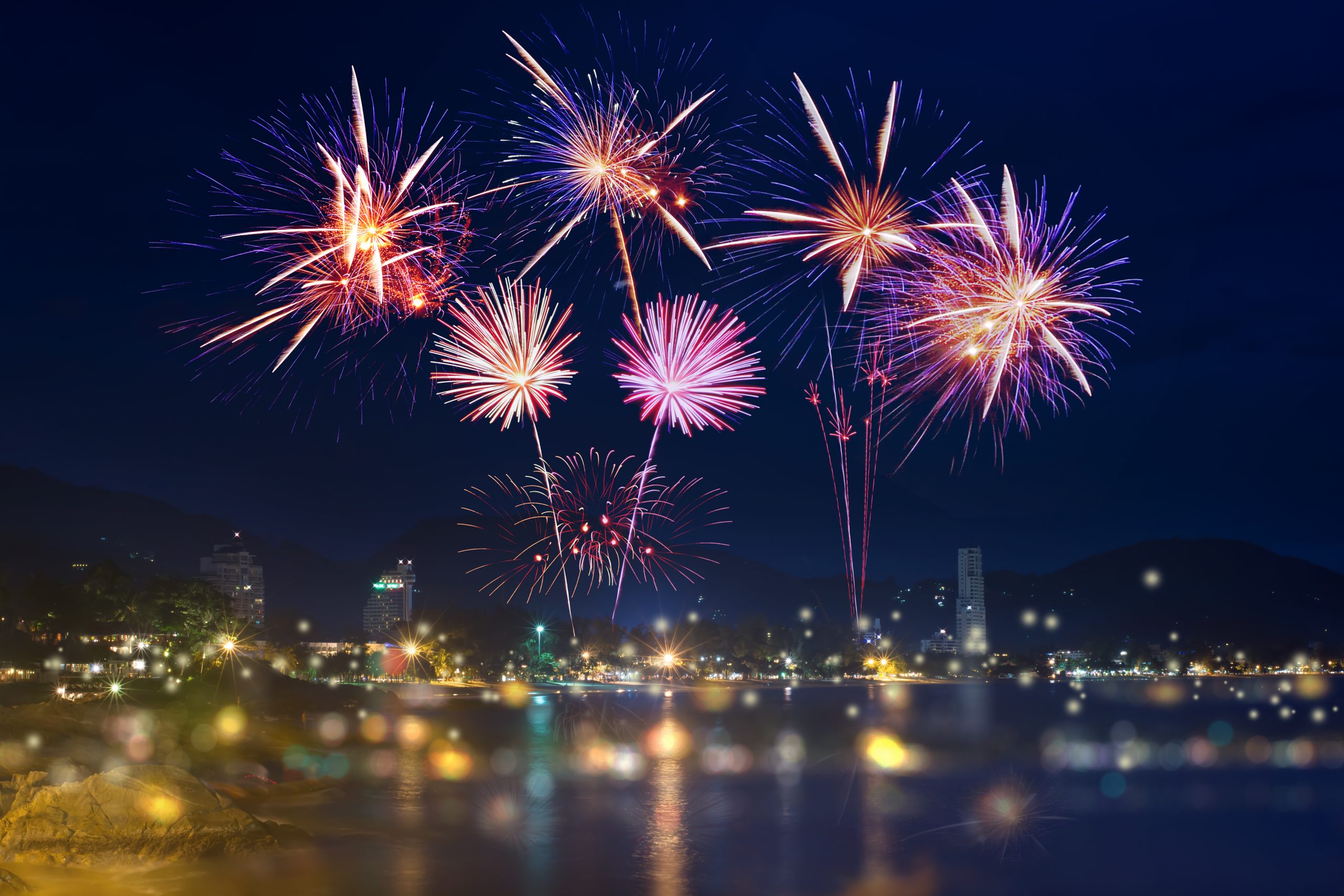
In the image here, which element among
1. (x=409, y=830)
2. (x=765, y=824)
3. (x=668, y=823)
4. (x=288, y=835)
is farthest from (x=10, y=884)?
(x=765, y=824)

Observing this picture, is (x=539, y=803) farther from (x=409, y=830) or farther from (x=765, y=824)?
(x=765, y=824)

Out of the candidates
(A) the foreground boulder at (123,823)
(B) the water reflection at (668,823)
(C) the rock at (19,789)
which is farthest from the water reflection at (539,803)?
(C) the rock at (19,789)

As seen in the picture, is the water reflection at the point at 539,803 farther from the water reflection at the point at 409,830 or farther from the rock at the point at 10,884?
the rock at the point at 10,884

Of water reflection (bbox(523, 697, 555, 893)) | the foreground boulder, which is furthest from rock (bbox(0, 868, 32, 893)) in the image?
water reflection (bbox(523, 697, 555, 893))

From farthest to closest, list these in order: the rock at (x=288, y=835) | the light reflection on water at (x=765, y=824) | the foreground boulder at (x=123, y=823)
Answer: the rock at (x=288, y=835), the light reflection on water at (x=765, y=824), the foreground boulder at (x=123, y=823)

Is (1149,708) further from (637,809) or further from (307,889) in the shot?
(307,889)

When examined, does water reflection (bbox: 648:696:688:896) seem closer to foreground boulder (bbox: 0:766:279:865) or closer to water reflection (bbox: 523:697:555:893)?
water reflection (bbox: 523:697:555:893)
